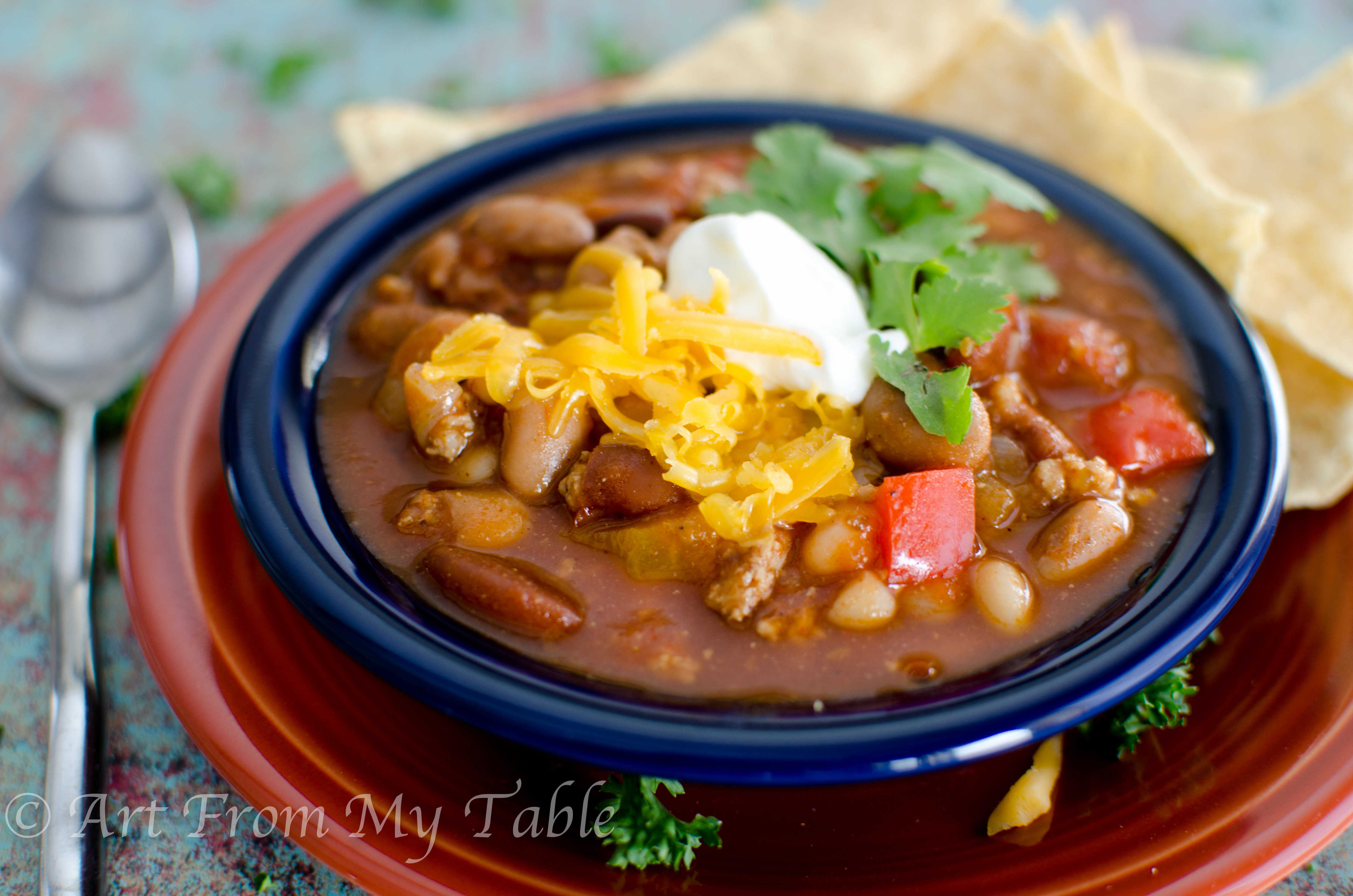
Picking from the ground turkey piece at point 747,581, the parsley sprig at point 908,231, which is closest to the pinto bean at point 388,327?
the parsley sprig at point 908,231

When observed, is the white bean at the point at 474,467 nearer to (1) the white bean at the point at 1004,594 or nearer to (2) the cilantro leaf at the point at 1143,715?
(1) the white bean at the point at 1004,594

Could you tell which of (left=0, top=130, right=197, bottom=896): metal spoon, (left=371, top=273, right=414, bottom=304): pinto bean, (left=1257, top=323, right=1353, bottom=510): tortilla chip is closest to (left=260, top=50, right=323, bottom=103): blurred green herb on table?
(left=0, top=130, right=197, bottom=896): metal spoon

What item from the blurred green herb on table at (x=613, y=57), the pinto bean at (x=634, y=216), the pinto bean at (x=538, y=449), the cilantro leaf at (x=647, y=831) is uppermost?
the blurred green herb on table at (x=613, y=57)

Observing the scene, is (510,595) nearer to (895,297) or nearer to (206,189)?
(895,297)

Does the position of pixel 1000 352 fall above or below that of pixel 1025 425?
above

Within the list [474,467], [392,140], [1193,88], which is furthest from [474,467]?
[1193,88]

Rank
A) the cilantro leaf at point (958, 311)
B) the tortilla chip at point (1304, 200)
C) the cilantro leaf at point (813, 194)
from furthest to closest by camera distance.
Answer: the tortilla chip at point (1304, 200)
the cilantro leaf at point (813, 194)
the cilantro leaf at point (958, 311)

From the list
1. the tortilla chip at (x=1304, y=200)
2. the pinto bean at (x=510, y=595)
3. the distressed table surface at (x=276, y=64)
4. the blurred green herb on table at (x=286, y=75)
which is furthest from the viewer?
the blurred green herb on table at (x=286, y=75)
